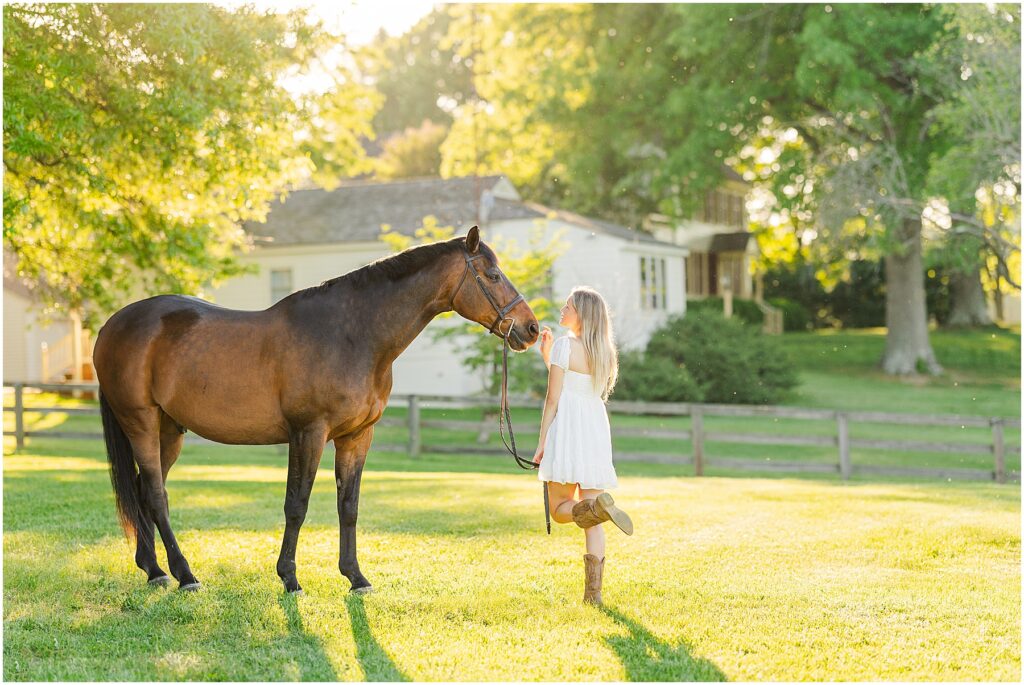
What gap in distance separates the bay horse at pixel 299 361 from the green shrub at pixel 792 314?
1486 inches

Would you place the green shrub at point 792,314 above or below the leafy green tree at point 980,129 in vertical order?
below

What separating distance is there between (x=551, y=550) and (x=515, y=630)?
233 cm

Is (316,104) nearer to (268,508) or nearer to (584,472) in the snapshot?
(268,508)

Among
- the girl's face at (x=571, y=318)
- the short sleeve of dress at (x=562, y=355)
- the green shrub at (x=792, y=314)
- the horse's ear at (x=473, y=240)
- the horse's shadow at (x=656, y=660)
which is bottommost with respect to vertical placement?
the horse's shadow at (x=656, y=660)

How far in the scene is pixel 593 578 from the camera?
21.5 feet

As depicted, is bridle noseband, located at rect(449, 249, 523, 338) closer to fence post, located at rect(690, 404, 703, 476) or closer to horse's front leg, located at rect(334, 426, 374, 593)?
horse's front leg, located at rect(334, 426, 374, 593)

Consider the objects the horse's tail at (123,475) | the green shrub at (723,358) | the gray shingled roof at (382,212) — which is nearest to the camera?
the horse's tail at (123,475)

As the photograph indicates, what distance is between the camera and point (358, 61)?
76.4 feet

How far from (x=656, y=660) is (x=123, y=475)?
3.79 meters

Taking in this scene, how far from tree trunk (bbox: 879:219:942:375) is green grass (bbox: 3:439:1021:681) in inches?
867

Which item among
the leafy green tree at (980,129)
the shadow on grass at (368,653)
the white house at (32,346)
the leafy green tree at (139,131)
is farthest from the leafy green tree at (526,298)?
the white house at (32,346)

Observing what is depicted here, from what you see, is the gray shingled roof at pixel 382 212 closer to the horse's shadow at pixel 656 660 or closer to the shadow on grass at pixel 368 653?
the shadow on grass at pixel 368 653

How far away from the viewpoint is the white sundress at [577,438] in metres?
6.56

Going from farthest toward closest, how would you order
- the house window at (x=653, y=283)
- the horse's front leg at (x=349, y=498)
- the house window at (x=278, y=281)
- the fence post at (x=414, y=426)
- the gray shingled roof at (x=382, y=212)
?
1. the house window at (x=653, y=283)
2. the house window at (x=278, y=281)
3. the gray shingled roof at (x=382, y=212)
4. the fence post at (x=414, y=426)
5. the horse's front leg at (x=349, y=498)
